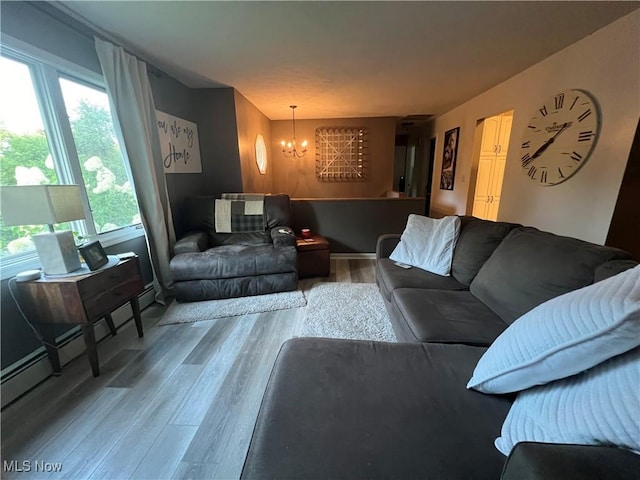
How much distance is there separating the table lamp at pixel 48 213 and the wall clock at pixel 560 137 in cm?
386

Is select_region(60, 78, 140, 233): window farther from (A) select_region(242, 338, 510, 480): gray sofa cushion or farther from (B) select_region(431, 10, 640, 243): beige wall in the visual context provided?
(B) select_region(431, 10, 640, 243): beige wall

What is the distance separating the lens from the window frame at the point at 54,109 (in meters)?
1.57

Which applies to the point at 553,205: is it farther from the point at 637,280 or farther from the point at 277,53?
the point at 277,53

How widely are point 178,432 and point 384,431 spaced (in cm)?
108

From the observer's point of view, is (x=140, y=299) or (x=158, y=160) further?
(x=158, y=160)

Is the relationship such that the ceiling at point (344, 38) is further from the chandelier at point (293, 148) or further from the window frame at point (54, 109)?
the chandelier at point (293, 148)

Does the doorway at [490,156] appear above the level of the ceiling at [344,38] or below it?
below

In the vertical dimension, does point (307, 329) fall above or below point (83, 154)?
below

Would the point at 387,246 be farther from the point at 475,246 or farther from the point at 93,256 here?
the point at 93,256

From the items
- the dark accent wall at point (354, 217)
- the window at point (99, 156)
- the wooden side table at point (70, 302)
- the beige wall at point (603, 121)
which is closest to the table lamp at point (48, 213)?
the wooden side table at point (70, 302)

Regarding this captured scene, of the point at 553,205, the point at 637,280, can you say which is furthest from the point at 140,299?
the point at 553,205

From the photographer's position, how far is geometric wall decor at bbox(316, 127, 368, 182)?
19.1ft

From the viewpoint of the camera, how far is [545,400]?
71cm

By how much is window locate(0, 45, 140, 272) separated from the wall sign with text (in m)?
0.59
